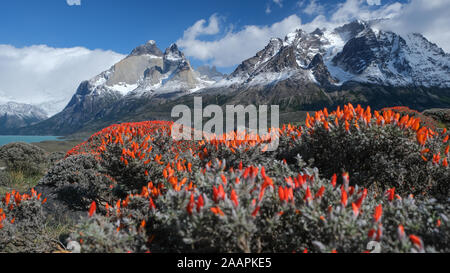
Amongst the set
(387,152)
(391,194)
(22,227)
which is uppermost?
(387,152)

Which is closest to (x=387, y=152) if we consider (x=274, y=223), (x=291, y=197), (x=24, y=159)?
(x=291, y=197)

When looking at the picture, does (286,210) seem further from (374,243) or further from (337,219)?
(374,243)

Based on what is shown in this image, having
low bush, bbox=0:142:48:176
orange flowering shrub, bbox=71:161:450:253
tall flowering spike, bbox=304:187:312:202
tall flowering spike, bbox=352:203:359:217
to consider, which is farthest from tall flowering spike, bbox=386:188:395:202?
low bush, bbox=0:142:48:176

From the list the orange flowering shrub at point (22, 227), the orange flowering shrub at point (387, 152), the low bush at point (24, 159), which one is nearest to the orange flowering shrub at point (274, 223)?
the orange flowering shrub at point (387, 152)

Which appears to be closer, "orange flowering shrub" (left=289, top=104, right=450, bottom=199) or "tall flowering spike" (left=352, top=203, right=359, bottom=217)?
"tall flowering spike" (left=352, top=203, right=359, bottom=217)

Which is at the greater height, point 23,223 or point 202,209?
point 202,209

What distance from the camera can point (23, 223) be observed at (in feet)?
14.1

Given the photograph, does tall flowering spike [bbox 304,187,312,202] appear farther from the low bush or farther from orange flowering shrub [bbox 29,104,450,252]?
the low bush

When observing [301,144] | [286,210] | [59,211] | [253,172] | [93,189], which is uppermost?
[301,144]

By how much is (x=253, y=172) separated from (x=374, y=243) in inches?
50.6

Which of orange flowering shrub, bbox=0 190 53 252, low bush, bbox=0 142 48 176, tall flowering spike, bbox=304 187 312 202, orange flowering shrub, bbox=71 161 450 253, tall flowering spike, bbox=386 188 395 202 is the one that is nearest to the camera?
orange flowering shrub, bbox=71 161 450 253

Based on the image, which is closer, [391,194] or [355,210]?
[355,210]

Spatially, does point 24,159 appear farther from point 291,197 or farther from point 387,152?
point 387,152
